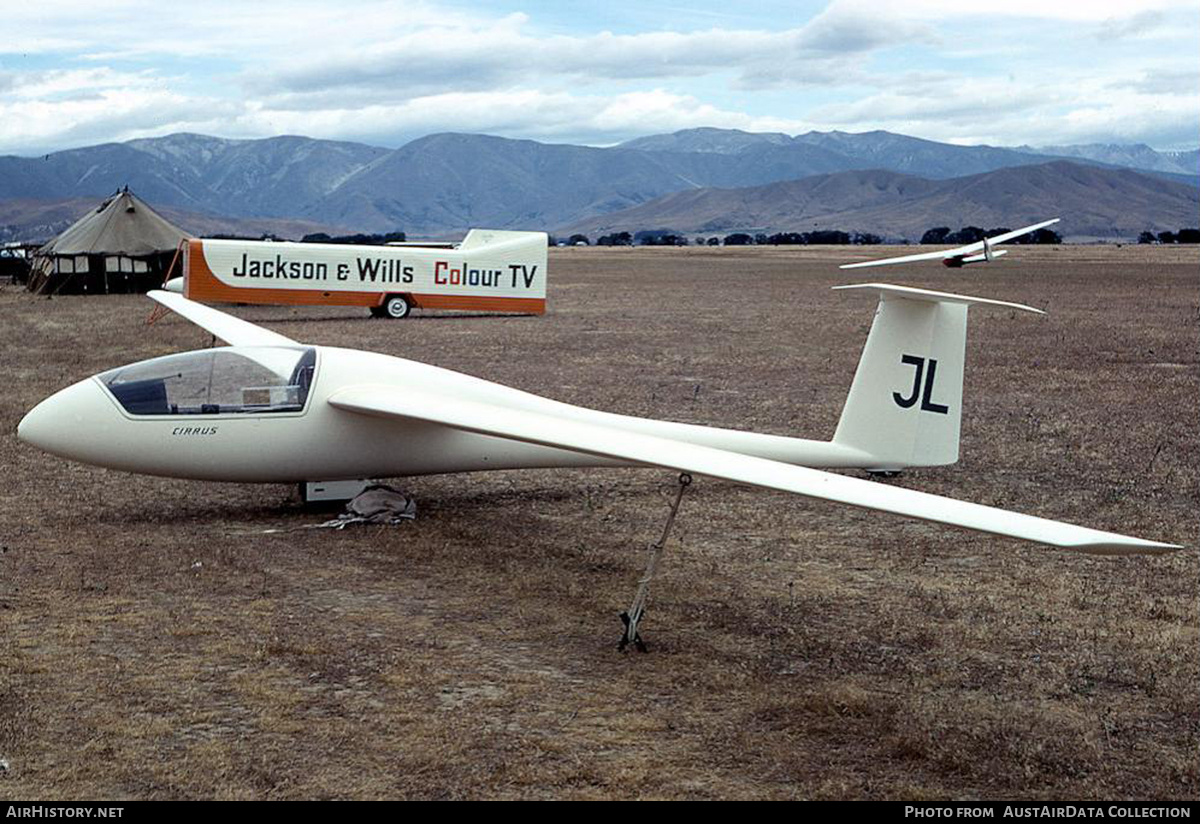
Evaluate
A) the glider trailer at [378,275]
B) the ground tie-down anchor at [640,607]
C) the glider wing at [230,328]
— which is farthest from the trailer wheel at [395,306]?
the ground tie-down anchor at [640,607]

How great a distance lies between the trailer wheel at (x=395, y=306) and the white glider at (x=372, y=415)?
2221 cm

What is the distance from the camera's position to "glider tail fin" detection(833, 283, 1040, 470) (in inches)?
468

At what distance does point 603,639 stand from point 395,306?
26807 mm

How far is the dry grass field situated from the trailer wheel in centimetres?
1733

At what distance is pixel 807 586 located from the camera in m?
10.2

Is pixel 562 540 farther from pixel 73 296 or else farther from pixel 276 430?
pixel 73 296

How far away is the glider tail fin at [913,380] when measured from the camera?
468 inches

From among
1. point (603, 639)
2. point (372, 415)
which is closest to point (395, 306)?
point (372, 415)

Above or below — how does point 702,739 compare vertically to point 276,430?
below

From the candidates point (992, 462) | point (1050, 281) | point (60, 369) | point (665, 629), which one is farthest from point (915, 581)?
point (1050, 281)

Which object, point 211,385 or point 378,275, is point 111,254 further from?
point 211,385

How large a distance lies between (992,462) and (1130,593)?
5254 mm

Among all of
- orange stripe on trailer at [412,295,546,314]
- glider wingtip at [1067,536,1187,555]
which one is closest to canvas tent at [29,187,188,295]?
orange stripe on trailer at [412,295,546,314]

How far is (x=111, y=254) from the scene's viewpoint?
150ft
